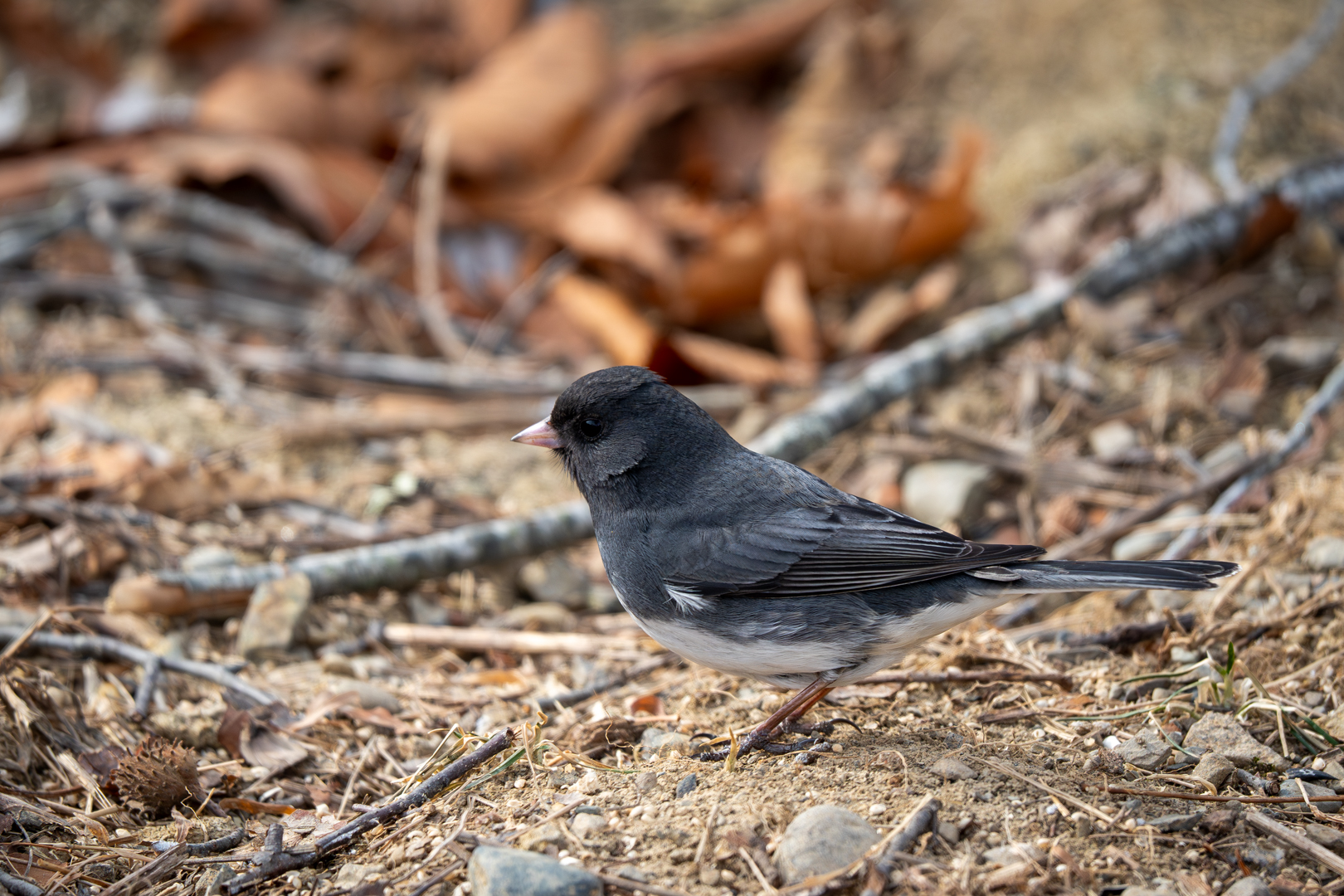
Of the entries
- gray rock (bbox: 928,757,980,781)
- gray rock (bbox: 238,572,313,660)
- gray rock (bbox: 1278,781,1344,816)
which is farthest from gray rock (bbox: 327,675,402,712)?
gray rock (bbox: 1278,781,1344,816)

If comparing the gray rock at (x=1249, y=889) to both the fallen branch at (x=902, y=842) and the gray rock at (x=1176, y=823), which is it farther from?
the fallen branch at (x=902, y=842)

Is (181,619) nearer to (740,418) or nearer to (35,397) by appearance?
(35,397)

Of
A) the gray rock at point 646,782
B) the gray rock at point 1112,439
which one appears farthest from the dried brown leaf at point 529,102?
the gray rock at point 646,782

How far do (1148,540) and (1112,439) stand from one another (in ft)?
1.80

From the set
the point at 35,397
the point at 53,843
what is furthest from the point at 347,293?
the point at 53,843

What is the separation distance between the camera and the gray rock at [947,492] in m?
3.10

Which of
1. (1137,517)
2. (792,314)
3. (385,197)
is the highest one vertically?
(385,197)

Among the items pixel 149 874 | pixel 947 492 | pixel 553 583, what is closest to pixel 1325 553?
pixel 947 492

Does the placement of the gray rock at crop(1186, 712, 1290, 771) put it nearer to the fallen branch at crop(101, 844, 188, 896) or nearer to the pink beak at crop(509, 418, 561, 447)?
the pink beak at crop(509, 418, 561, 447)

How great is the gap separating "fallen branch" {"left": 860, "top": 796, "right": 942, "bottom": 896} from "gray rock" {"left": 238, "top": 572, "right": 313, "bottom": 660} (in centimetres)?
159

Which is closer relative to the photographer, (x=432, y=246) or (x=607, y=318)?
(x=607, y=318)

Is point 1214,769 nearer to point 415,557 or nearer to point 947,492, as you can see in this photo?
point 947,492

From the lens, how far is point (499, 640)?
266cm

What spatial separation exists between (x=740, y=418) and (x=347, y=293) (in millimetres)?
1650
